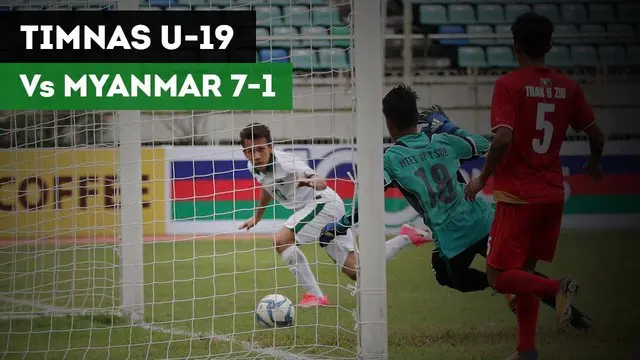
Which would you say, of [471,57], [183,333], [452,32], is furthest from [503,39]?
[183,333]

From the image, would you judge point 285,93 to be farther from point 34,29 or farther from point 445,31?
point 445,31

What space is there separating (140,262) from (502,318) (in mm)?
2271

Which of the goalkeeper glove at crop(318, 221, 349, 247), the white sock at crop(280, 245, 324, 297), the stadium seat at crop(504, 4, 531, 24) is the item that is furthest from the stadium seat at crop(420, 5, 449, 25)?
the goalkeeper glove at crop(318, 221, 349, 247)

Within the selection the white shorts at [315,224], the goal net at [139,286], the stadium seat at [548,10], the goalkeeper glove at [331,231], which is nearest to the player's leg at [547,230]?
the goal net at [139,286]

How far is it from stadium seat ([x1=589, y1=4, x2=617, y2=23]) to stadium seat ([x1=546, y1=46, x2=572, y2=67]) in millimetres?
1175

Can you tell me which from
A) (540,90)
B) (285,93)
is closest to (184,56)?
(285,93)

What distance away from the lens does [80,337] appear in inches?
195

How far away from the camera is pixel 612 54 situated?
13.8m

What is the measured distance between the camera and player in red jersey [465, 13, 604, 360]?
11.9ft

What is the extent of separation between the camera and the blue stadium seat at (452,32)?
13245mm

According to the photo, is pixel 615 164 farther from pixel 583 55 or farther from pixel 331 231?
pixel 331 231

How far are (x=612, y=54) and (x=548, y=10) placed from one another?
149 centimetres

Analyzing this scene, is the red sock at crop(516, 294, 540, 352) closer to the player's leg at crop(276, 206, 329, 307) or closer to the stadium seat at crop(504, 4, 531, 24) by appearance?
the player's leg at crop(276, 206, 329, 307)

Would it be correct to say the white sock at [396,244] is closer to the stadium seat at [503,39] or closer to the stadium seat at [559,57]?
the stadium seat at [559,57]
